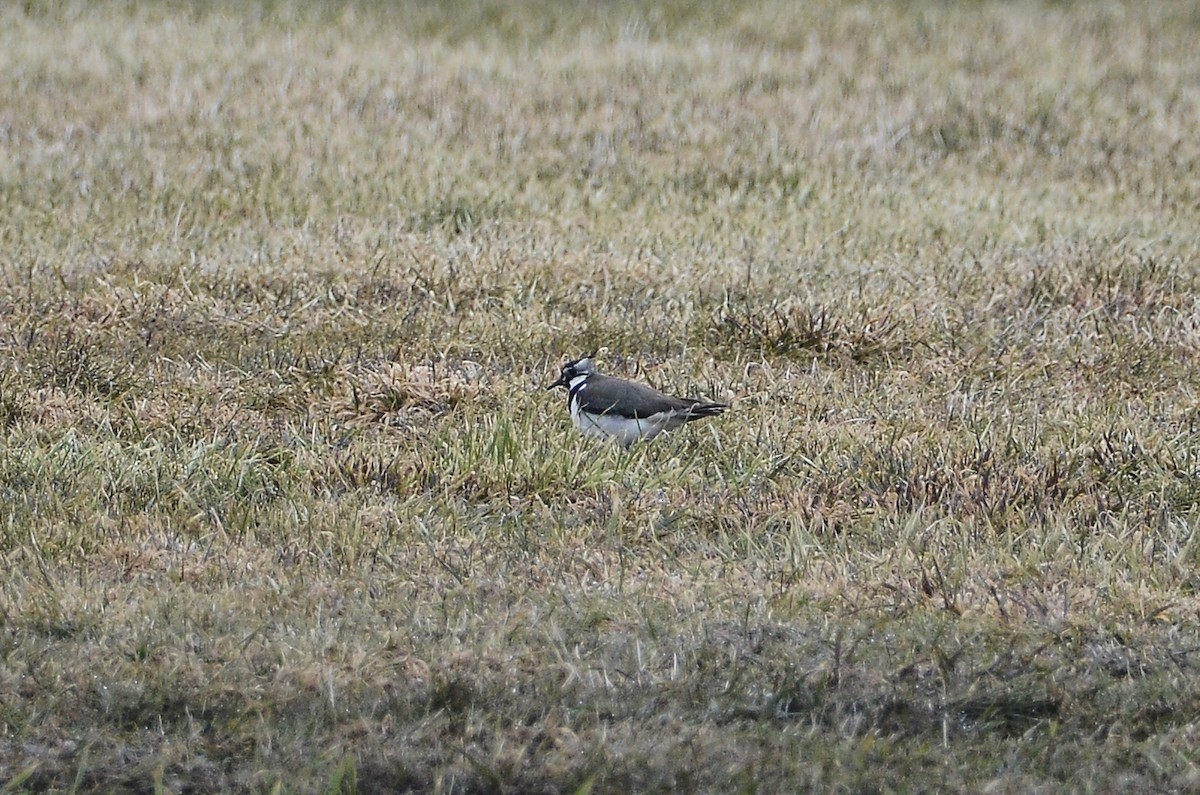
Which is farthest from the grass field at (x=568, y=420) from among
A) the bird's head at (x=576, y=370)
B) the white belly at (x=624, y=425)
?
the bird's head at (x=576, y=370)

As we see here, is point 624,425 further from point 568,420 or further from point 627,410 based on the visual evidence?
point 568,420

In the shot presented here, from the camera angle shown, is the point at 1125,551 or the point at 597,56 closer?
the point at 1125,551

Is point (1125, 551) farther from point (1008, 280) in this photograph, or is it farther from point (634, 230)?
point (634, 230)

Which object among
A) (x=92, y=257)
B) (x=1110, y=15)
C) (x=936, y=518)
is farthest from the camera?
(x=1110, y=15)

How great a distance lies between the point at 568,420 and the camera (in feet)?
23.2

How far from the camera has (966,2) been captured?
16.4 meters

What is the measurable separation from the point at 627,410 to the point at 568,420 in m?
0.60

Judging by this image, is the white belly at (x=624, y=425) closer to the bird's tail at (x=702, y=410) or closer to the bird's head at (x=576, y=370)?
the bird's tail at (x=702, y=410)

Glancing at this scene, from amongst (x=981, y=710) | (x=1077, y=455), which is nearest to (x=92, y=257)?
(x=1077, y=455)

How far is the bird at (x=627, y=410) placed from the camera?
6531 millimetres

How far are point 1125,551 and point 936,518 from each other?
2.35 ft

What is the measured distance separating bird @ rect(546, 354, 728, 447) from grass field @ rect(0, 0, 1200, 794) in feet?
0.48

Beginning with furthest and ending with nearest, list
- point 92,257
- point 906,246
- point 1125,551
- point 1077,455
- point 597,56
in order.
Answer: point 597,56 < point 906,246 < point 92,257 < point 1077,455 < point 1125,551

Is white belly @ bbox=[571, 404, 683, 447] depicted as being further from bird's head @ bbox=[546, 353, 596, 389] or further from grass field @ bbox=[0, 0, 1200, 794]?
bird's head @ bbox=[546, 353, 596, 389]
